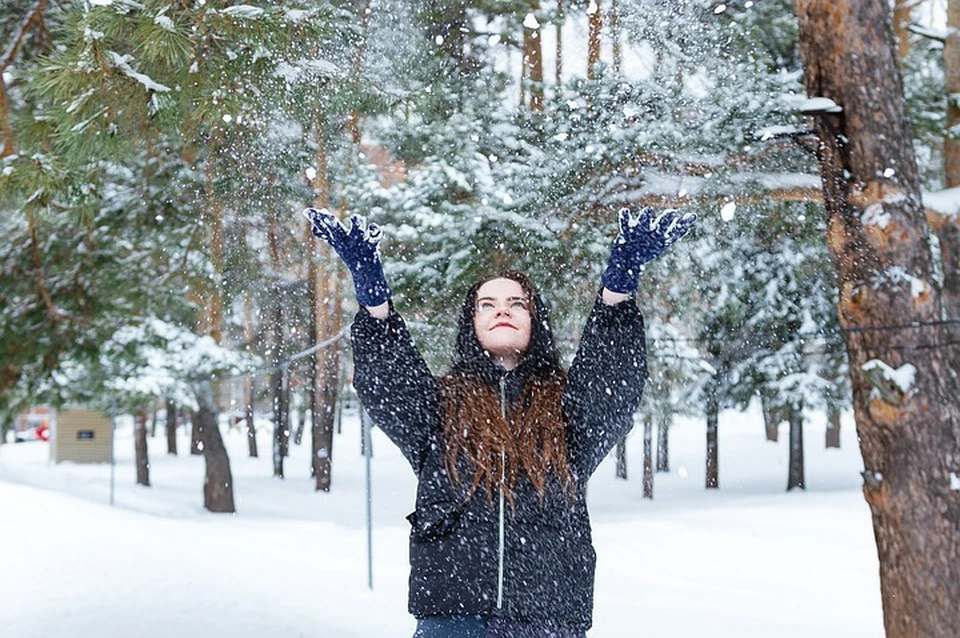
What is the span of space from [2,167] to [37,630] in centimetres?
277

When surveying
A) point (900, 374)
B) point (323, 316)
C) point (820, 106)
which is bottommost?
point (900, 374)

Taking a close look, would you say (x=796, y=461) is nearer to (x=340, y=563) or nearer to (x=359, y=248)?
(x=340, y=563)

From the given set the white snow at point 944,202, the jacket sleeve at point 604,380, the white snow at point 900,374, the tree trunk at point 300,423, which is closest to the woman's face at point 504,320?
the jacket sleeve at point 604,380

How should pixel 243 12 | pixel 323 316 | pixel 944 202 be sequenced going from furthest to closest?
1. pixel 323 316
2. pixel 944 202
3. pixel 243 12

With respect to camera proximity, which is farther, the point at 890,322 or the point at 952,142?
the point at 952,142

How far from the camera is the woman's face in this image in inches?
90.6

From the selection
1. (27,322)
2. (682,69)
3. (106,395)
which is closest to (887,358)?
(682,69)

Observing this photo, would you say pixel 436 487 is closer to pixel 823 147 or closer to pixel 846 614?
pixel 823 147

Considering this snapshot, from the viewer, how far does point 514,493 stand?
83.2 inches

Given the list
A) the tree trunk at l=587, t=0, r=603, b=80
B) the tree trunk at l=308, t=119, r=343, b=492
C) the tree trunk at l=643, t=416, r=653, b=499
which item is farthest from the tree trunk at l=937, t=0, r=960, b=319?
the tree trunk at l=643, t=416, r=653, b=499

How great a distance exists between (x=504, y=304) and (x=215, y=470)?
13.5 metres

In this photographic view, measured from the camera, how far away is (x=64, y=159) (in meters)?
4.34

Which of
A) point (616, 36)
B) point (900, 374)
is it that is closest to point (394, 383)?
point (900, 374)

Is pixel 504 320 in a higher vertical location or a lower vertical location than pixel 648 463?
higher
